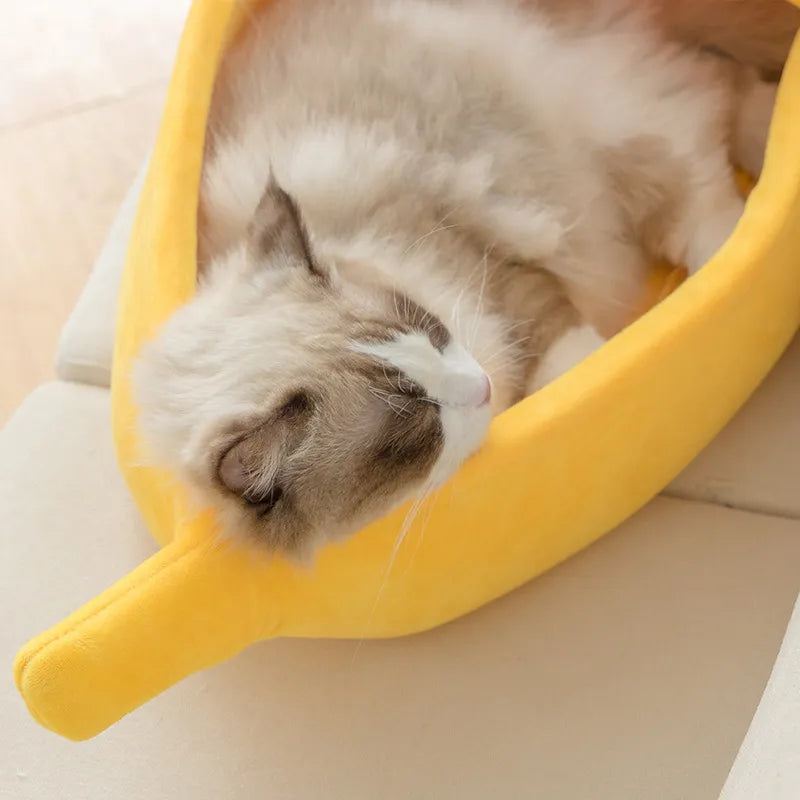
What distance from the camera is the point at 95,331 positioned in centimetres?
167

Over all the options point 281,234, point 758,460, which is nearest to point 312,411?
point 281,234

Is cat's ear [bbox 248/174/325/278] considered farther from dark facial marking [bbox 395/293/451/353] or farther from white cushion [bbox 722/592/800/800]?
white cushion [bbox 722/592/800/800]

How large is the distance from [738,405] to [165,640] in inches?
36.2

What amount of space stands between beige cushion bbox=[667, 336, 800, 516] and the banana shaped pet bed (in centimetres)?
6

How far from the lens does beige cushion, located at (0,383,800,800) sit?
44.6 inches

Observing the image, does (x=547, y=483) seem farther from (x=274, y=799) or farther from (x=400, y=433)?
(x=274, y=799)

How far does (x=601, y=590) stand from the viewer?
1267 mm

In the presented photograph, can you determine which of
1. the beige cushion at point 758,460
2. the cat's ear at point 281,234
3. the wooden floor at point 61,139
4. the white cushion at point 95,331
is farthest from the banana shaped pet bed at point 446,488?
the wooden floor at point 61,139

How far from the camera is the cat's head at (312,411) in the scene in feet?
3.23

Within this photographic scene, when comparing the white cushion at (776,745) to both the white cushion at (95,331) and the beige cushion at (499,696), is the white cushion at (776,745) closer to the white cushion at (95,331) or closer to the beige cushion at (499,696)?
the beige cushion at (499,696)

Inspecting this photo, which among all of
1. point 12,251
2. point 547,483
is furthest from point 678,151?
point 12,251

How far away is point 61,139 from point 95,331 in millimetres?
1124

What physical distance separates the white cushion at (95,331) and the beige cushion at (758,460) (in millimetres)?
1025

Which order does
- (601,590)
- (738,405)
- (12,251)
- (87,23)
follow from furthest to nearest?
(87,23)
(12,251)
(738,405)
(601,590)
